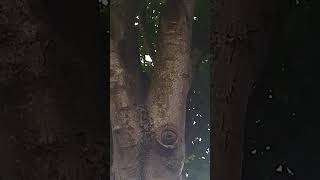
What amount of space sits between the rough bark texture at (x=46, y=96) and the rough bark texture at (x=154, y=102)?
8.50 feet

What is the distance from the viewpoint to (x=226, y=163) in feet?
4.31

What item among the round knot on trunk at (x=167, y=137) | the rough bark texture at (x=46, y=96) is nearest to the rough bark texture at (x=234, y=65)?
the rough bark texture at (x=46, y=96)

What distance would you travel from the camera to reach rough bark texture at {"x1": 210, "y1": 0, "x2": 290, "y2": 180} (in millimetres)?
1227

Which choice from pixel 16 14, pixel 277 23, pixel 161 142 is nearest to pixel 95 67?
pixel 16 14

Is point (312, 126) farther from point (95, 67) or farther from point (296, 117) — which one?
point (95, 67)

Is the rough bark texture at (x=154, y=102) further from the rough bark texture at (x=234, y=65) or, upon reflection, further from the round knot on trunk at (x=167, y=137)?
the rough bark texture at (x=234, y=65)

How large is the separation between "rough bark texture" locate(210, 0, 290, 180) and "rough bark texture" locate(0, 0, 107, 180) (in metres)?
0.32

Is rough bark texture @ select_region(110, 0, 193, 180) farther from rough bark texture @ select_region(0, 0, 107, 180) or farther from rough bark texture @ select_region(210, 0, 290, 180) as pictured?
rough bark texture @ select_region(0, 0, 107, 180)

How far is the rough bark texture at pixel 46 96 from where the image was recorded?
3.42 feet

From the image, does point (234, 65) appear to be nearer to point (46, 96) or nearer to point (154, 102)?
point (46, 96)

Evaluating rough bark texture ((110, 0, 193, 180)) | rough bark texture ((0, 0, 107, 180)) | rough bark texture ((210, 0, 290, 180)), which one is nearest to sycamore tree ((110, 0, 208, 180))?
rough bark texture ((110, 0, 193, 180))

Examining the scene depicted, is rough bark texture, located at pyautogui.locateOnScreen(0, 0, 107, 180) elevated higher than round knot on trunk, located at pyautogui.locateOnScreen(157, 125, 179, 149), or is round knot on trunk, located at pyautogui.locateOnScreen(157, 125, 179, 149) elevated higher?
rough bark texture, located at pyautogui.locateOnScreen(0, 0, 107, 180)

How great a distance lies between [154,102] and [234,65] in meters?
2.57

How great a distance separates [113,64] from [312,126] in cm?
275
